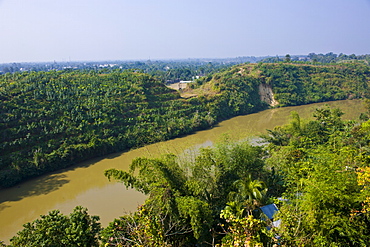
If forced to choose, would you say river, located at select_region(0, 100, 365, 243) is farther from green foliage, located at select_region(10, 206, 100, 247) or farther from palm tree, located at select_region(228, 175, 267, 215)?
green foliage, located at select_region(10, 206, 100, 247)

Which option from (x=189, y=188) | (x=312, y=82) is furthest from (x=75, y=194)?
(x=312, y=82)

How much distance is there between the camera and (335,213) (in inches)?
180

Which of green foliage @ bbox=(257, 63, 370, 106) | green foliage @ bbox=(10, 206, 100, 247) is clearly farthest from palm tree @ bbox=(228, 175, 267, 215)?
green foliage @ bbox=(257, 63, 370, 106)

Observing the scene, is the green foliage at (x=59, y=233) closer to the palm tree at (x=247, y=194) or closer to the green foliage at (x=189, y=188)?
the green foliage at (x=189, y=188)

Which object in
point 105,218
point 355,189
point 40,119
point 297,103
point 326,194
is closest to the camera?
point 326,194

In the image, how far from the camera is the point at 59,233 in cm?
548

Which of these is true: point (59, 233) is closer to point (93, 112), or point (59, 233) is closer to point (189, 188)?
point (189, 188)

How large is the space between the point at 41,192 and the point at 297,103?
26559 millimetres

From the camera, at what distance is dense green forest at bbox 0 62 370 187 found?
1322cm

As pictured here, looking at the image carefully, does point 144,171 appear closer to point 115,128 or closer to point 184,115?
point 115,128

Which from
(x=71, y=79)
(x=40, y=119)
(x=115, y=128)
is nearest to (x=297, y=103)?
(x=115, y=128)

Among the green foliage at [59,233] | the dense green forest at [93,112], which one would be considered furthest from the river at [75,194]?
the green foliage at [59,233]

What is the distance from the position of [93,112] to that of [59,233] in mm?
12376

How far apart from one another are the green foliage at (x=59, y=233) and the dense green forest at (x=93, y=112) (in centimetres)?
745
